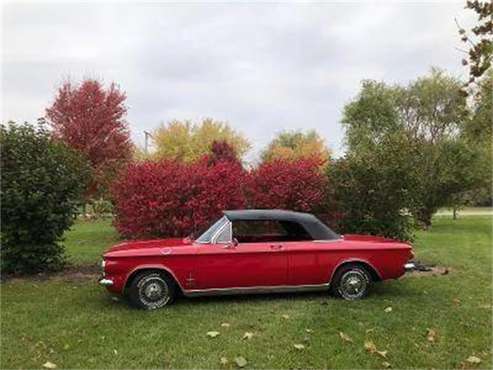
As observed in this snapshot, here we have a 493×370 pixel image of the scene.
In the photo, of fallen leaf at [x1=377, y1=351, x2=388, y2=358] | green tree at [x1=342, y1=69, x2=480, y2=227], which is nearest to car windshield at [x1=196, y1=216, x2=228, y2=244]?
fallen leaf at [x1=377, y1=351, x2=388, y2=358]

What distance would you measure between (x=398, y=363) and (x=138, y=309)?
3607 millimetres

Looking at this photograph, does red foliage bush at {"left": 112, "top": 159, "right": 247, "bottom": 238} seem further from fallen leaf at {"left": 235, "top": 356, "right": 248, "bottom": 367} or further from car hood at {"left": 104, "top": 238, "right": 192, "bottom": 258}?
fallen leaf at {"left": 235, "top": 356, "right": 248, "bottom": 367}

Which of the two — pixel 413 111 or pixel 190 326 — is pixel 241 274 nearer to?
pixel 190 326

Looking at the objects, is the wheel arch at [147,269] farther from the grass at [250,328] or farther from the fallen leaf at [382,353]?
the fallen leaf at [382,353]

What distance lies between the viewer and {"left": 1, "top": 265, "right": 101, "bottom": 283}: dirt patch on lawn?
34.6ft

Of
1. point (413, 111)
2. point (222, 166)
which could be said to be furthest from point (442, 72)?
point (222, 166)

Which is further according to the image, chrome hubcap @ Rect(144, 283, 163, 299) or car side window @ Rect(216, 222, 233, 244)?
car side window @ Rect(216, 222, 233, 244)

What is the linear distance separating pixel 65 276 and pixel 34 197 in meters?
1.47

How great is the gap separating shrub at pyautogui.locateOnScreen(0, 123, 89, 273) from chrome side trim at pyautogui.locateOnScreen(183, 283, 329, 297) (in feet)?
11.9

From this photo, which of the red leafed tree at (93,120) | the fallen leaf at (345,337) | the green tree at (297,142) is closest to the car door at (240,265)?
the fallen leaf at (345,337)

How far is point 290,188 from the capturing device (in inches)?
510

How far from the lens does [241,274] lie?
8508mm

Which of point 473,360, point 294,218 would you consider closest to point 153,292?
point 294,218

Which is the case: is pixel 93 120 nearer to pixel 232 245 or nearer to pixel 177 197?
pixel 177 197
